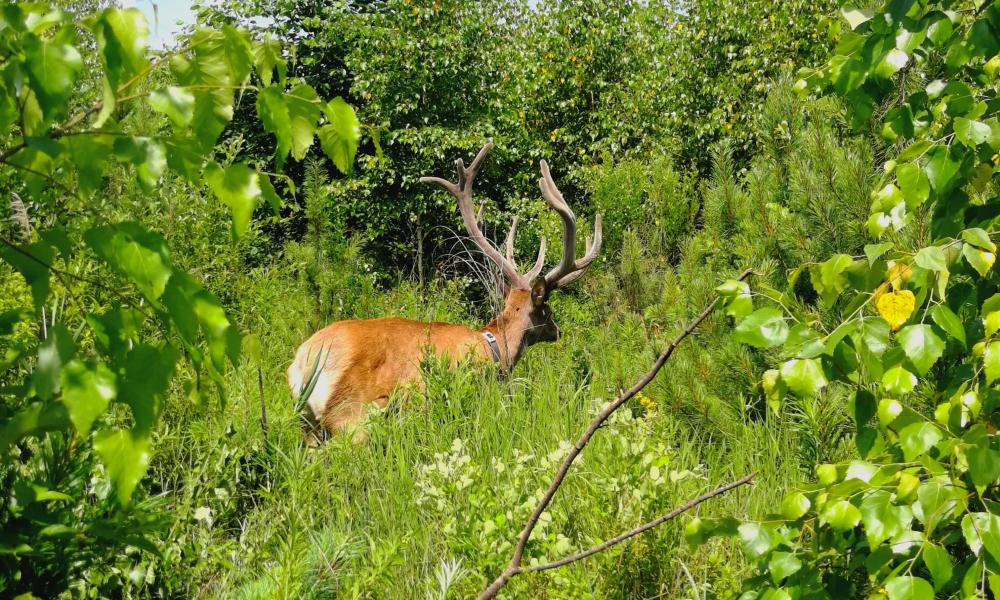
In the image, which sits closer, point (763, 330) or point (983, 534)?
point (983, 534)

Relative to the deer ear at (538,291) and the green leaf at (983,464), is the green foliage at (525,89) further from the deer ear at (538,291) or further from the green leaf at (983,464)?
the green leaf at (983,464)

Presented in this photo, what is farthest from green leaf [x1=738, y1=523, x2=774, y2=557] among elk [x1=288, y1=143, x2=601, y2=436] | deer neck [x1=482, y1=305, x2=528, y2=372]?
deer neck [x1=482, y1=305, x2=528, y2=372]

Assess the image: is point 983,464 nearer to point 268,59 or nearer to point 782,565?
point 782,565

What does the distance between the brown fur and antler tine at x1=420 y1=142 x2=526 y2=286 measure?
1.05 meters

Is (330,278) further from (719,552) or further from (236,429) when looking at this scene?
(719,552)

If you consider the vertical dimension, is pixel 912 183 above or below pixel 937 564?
above

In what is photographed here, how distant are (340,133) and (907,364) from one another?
1058 mm

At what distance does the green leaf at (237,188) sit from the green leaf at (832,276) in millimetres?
1010

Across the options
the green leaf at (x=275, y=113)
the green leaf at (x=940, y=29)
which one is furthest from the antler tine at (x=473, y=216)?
the green leaf at (x=275, y=113)

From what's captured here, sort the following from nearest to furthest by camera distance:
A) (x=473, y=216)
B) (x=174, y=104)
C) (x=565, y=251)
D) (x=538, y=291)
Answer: (x=174, y=104)
(x=538, y=291)
(x=565, y=251)
(x=473, y=216)

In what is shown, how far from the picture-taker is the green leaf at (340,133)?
1.38 meters

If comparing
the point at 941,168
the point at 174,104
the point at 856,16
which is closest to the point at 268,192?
the point at 174,104

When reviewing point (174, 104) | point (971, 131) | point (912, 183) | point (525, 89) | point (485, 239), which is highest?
point (174, 104)

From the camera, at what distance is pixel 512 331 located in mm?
Result: 6348
